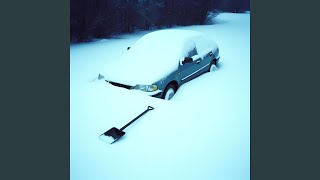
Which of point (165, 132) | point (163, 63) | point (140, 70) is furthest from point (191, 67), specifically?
point (165, 132)

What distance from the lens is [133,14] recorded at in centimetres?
1327

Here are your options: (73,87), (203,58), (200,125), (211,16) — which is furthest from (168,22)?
(200,125)

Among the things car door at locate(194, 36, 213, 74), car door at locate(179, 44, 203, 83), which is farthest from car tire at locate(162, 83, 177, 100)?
car door at locate(194, 36, 213, 74)

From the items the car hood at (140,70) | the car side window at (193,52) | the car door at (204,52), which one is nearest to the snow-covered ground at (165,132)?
the car hood at (140,70)

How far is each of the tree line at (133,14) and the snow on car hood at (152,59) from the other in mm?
5753

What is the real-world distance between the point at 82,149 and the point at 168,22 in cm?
1413

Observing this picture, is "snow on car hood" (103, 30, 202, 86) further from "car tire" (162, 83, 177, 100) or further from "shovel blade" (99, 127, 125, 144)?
"shovel blade" (99, 127, 125, 144)

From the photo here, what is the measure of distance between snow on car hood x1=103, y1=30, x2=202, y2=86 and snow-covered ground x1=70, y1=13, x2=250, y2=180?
339mm

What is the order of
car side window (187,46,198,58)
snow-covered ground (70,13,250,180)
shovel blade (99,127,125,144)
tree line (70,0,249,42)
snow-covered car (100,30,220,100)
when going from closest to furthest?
snow-covered ground (70,13,250,180), shovel blade (99,127,125,144), snow-covered car (100,30,220,100), car side window (187,46,198,58), tree line (70,0,249,42)

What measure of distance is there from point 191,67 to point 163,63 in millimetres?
787

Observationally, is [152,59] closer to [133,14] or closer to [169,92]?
[169,92]

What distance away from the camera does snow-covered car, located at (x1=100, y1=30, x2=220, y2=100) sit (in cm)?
476

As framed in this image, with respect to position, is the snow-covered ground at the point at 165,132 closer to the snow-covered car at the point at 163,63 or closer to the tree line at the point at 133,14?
the snow-covered car at the point at 163,63

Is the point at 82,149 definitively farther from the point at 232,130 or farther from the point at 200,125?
the point at 232,130
